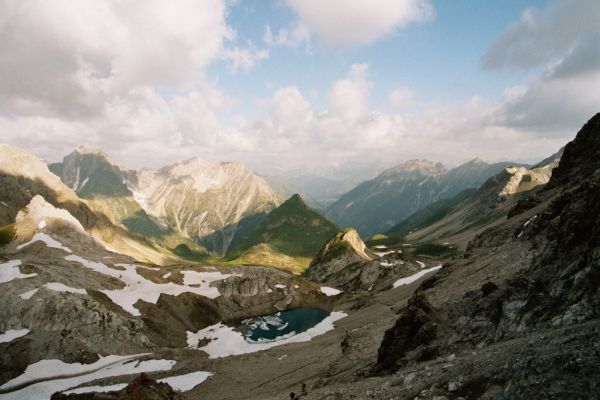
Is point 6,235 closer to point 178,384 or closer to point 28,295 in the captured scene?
point 28,295

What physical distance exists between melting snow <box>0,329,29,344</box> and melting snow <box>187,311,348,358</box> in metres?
35.4

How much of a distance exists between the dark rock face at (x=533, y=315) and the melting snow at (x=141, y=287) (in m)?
80.3

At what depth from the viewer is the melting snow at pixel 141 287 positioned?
99.8 meters

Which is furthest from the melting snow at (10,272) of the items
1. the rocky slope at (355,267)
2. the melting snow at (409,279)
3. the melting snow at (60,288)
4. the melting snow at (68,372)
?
the melting snow at (409,279)

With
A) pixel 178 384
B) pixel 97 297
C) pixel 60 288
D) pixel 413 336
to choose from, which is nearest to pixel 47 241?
pixel 60 288

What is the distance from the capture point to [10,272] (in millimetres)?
89812

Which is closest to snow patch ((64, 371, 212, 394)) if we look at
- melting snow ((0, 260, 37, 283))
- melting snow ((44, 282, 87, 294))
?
melting snow ((44, 282, 87, 294))

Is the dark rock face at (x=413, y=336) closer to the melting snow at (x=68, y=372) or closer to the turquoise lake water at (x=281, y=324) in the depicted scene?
the melting snow at (x=68, y=372)

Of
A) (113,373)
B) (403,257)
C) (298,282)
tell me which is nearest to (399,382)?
(113,373)

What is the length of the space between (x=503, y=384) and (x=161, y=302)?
332ft

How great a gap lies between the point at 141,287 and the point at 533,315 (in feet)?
350

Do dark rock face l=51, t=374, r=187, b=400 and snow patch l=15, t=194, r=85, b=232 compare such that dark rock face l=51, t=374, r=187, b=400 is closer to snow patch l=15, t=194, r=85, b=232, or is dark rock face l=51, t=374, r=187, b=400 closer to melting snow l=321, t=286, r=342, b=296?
melting snow l=321, t=286, r=342, b=296

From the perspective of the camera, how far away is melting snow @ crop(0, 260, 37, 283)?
86938 millimetres

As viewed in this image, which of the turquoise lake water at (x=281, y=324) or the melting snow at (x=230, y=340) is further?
the turquoise lake water at (x=281, y=324)
